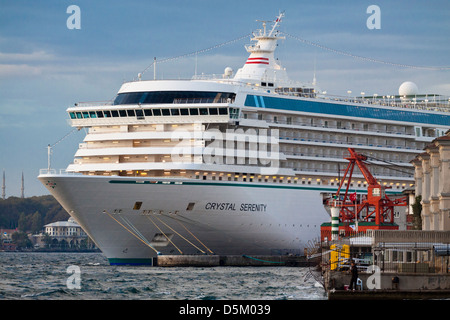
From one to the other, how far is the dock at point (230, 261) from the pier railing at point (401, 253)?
62.3 feet

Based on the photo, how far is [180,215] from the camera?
70938 millimetres

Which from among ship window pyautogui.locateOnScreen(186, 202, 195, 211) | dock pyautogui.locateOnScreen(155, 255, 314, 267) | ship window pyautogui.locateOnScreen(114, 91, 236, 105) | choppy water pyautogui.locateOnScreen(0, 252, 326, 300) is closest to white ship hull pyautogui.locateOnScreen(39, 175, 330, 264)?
ship window pyautogui.locateOnScreen(186, 202, 195, 211)

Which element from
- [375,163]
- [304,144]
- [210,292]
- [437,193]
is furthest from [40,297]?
[375,163]

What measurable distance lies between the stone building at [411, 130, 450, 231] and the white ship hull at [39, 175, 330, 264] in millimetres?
11430

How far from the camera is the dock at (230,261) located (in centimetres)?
7031

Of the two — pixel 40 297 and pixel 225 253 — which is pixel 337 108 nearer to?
pixel 225 253

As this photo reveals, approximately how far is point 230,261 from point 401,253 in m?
22.9

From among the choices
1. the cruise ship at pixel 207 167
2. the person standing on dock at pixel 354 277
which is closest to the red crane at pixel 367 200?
the cruise ship at pixel 207 167

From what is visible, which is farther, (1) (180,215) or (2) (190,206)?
(2) (190,206)

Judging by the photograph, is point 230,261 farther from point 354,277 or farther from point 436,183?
point 354,277

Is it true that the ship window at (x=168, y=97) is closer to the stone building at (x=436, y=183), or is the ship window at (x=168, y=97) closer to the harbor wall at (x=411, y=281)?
the stone building at (x=436, y=183)

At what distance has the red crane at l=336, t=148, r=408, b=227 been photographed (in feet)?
256

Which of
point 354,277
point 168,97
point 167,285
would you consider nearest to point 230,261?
point 168,97

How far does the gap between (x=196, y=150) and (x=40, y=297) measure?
26745mm
